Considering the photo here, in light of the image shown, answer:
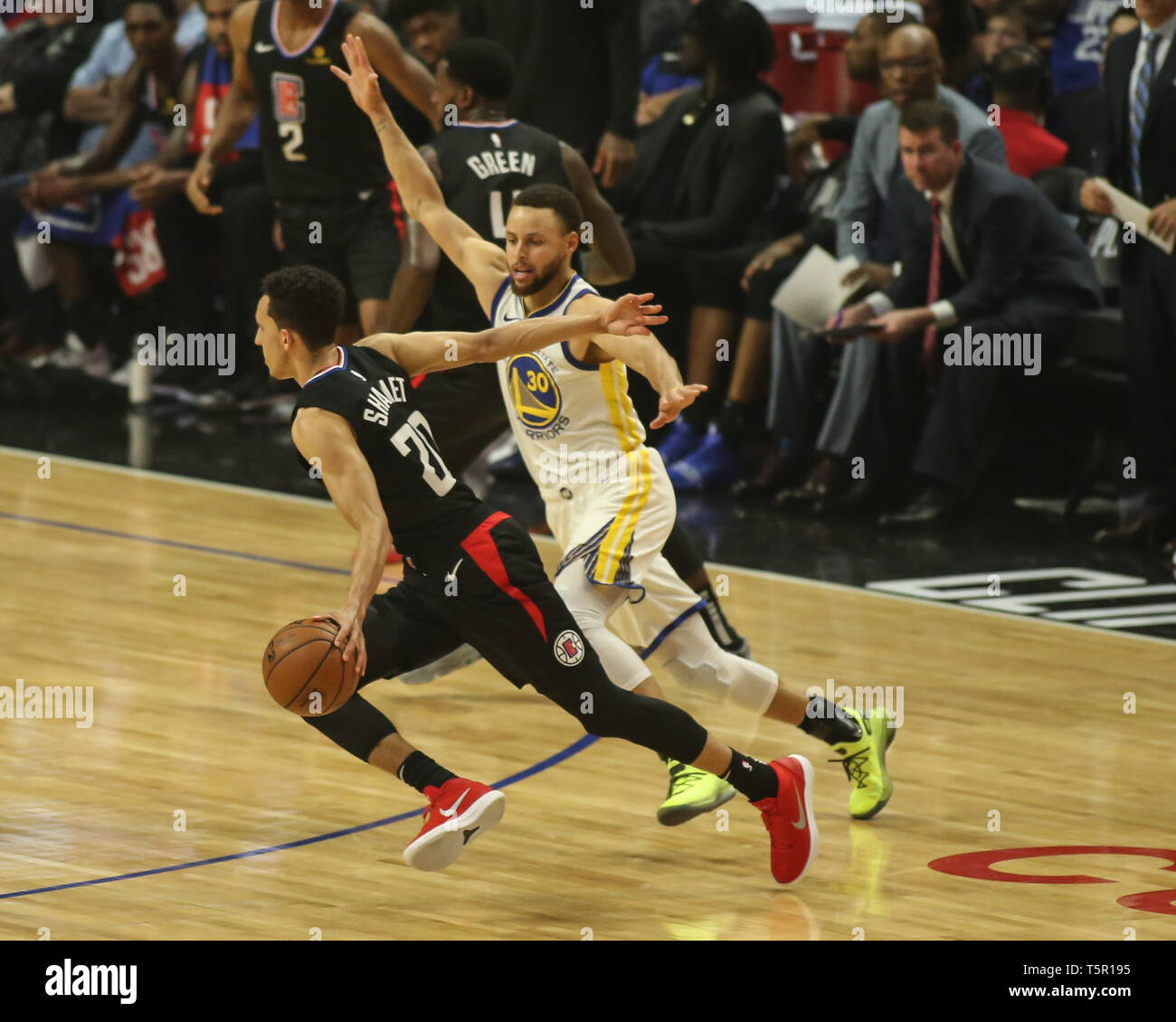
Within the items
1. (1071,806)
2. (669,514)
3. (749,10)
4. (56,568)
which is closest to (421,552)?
(669,514)

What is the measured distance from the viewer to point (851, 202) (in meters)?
10.3

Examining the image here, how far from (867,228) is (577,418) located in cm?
459

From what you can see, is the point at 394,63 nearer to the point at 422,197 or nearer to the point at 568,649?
the point at 422,197

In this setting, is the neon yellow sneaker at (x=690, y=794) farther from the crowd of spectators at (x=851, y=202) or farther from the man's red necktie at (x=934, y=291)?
the man's red necktie at (x=934, y=291)

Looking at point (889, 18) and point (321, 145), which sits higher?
point (889, 18)

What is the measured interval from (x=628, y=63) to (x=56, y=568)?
3.76 meters

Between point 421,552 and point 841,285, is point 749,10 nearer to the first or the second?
point 841,285

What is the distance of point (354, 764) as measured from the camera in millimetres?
6371

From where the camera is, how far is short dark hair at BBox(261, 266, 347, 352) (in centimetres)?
515

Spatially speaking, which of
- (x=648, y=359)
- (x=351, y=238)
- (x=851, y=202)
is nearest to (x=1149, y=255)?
(x=851, y=202)

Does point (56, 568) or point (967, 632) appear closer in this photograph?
point (967, 632)

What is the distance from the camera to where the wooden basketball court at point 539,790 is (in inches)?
195

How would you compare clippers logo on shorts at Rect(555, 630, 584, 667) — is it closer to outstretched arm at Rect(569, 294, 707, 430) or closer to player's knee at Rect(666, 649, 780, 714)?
outstretched arm at Rect(569, 294, 707, 430)

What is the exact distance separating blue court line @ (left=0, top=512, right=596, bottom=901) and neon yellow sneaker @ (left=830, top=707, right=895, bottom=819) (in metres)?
0.95
